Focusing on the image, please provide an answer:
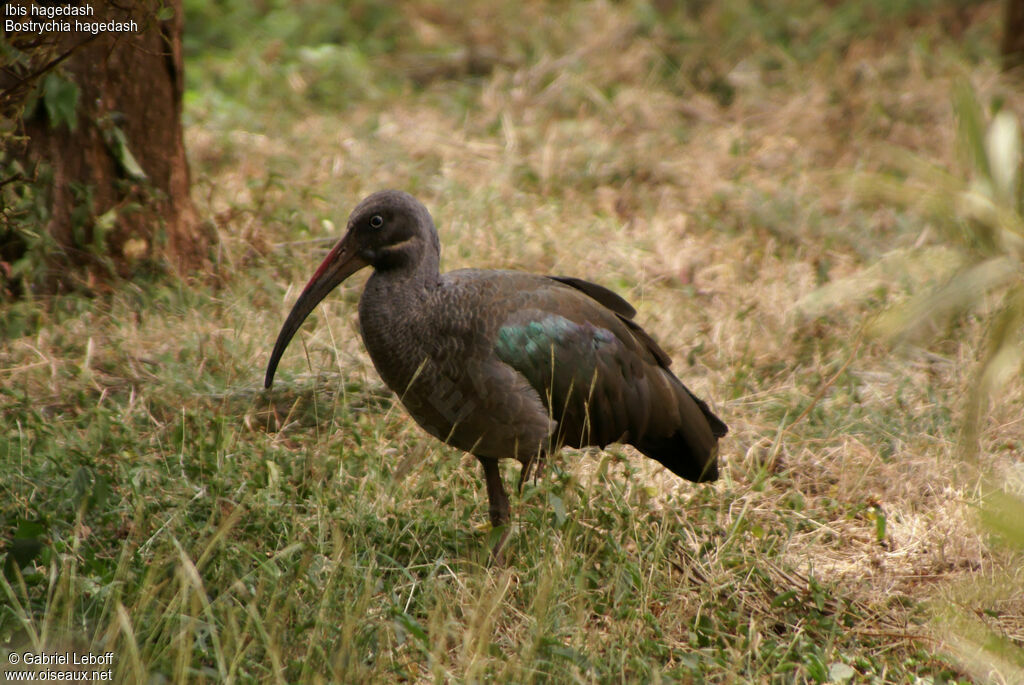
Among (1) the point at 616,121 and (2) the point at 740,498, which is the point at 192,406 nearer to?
(2) the point at 740,498

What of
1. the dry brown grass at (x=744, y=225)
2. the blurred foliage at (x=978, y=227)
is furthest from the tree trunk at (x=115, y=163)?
the blurred foliage at (x=978, y=227)

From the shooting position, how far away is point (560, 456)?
13.6 feet

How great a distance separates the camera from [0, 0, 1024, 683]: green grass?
129 inches

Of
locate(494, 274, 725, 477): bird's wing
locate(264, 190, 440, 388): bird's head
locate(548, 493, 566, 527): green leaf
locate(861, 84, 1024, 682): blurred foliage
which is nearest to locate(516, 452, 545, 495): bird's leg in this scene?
locate(494, 274, 725, 477): bird's wing

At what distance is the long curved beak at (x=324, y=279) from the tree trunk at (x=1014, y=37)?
6678mm

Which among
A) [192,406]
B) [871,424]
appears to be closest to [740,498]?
[871,424]

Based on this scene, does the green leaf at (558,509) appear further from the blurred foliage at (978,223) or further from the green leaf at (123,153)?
the green leaf at (123,153)

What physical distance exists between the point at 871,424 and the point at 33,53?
3.63 m

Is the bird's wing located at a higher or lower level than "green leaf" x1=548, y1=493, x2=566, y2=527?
higher

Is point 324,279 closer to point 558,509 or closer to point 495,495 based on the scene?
point 495,495

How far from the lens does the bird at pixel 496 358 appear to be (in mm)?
3762

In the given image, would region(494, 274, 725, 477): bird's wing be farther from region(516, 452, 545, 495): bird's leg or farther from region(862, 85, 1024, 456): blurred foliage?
region(862, 85, 1024, 456): blurred foliage

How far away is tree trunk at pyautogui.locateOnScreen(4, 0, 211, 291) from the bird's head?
5.98 feet

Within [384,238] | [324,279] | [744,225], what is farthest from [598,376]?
[744,225]
